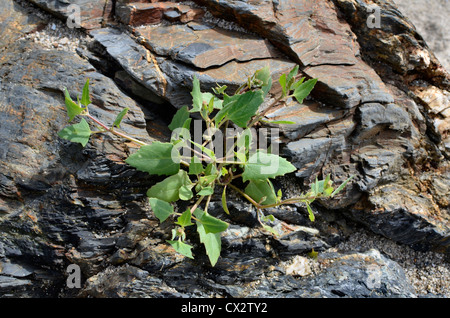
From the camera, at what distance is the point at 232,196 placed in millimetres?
2896

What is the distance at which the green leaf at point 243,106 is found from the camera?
2.47 metres

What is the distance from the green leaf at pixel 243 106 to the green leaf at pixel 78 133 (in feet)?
2.84

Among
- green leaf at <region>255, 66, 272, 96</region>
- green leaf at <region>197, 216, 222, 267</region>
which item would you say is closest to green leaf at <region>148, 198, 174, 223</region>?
green leaf at <region>197, 216, 222, 267</region>

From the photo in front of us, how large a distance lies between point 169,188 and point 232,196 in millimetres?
556

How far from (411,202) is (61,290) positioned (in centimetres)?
278

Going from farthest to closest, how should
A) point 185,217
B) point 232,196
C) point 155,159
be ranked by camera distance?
point 232,196
point 155,159
point 185,217

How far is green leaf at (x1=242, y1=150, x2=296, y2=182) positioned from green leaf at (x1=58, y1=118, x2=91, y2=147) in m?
1.04

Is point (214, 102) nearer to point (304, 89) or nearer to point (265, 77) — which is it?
point (265, 77)

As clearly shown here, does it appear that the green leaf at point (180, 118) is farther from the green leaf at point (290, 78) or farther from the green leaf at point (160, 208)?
the green leaf at point (290, 78)

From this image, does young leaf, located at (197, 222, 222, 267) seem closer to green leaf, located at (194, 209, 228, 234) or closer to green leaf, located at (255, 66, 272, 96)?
green leaf, located at (194, 209, 228, 234)

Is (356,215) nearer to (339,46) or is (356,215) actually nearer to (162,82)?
(339,46)

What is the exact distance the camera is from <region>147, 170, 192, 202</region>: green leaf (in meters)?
2.52

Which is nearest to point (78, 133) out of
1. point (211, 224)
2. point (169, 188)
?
point (169, 188)
